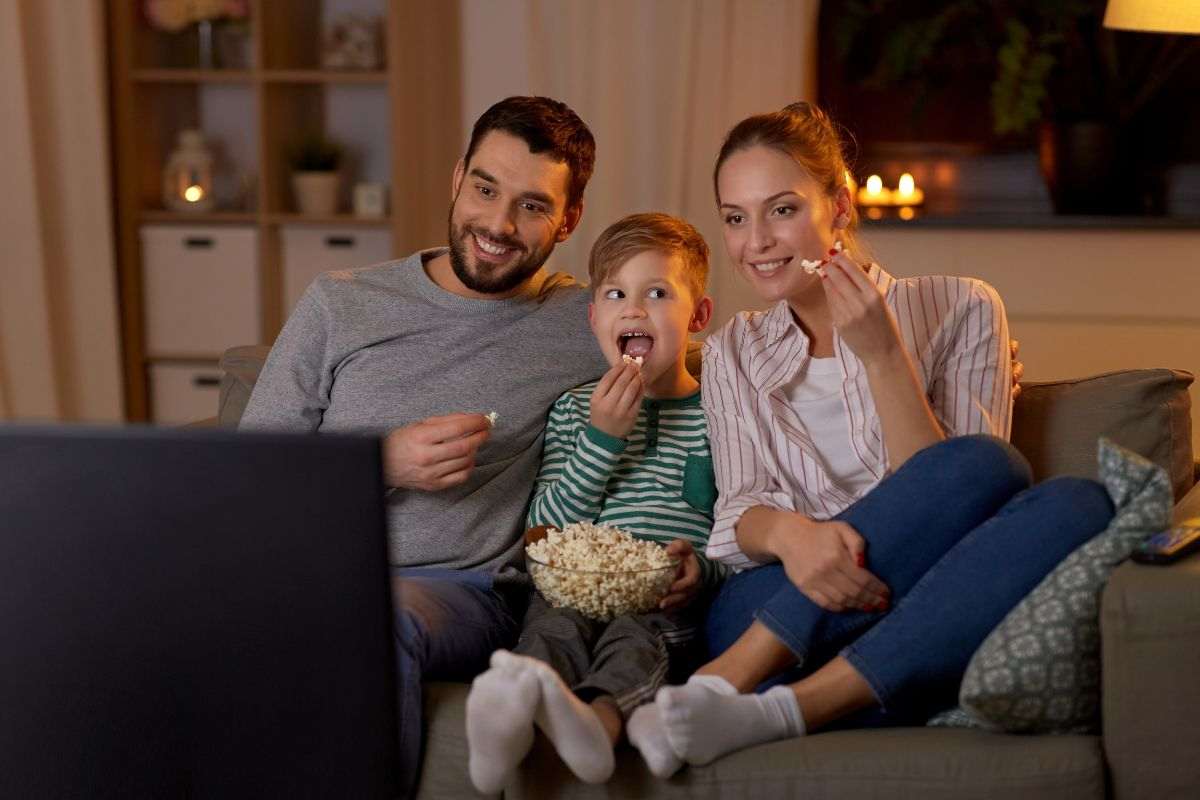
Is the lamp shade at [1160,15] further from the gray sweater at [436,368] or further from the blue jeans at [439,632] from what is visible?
the blue jeans at [439,632]

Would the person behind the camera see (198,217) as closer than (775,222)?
No

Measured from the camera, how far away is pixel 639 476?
1.95 m

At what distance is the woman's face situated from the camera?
1.88m

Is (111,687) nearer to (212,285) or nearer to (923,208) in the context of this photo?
(212,285)

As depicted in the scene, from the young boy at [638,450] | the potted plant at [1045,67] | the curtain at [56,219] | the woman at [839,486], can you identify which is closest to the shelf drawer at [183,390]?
the curtain at [56,219]

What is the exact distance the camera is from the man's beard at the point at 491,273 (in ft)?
6.79

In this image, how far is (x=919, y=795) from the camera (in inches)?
58.9

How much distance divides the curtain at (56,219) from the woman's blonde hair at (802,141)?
2595 mm

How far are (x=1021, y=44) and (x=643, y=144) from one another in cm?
103

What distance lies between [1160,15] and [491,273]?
155 cm

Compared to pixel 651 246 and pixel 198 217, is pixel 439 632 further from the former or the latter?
pixel 198 217

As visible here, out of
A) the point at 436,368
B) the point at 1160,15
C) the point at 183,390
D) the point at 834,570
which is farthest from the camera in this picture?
the point at 183,390

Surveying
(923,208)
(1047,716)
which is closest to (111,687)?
(1047,716)

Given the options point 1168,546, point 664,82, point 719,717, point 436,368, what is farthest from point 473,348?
point 664,82
